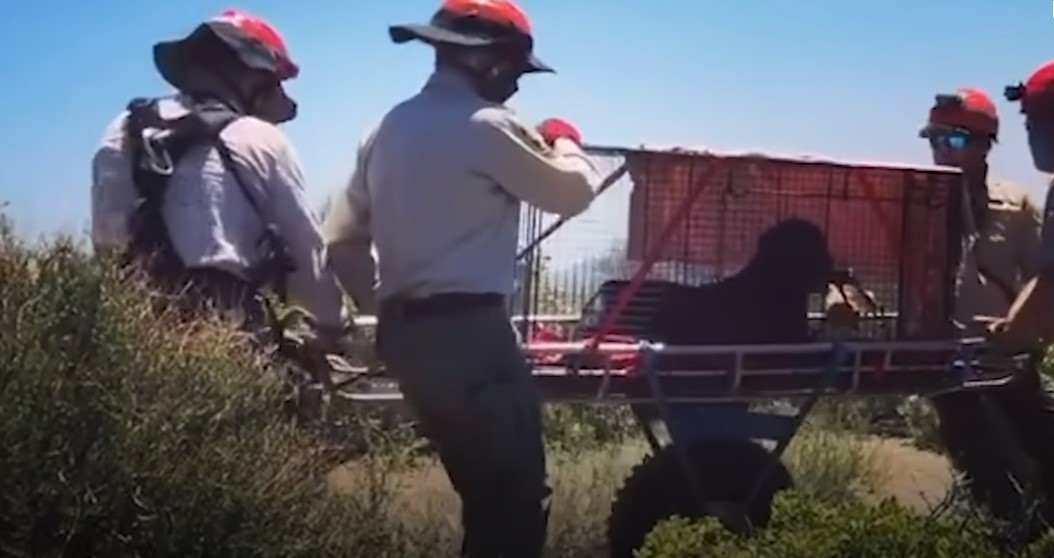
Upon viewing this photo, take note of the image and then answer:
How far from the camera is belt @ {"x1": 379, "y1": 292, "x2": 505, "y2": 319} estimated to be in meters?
5.74

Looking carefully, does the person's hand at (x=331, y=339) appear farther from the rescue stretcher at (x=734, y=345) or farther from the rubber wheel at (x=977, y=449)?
the rubber wheel at (x=977, y=449)

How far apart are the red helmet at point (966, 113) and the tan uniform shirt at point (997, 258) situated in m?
0.26

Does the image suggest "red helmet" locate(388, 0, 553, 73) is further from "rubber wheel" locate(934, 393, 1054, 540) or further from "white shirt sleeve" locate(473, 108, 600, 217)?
"rubber wheel" locate(934, 393, 1054, 540)

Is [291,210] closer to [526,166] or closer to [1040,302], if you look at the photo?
[526,166]

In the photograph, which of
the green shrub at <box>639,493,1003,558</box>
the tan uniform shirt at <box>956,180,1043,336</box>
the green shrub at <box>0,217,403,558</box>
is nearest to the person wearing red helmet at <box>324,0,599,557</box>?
the green shrub at <box>639,493,1003,558</box>

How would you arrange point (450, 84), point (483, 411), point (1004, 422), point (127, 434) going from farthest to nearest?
point (1004, 422), point (450, 84), point (483, 411), point (127, 434)

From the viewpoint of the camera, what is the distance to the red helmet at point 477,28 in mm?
5910

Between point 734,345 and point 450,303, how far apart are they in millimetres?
1299

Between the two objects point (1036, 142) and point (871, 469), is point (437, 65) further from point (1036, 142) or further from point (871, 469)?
point (871, 469)

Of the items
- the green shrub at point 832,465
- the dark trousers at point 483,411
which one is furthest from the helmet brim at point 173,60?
the green shrub at point 832,465

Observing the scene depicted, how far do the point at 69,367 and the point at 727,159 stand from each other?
2636mm

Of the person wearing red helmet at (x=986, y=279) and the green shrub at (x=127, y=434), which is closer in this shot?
the green shrub at (x=127, y=434)

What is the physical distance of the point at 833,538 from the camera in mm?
4945

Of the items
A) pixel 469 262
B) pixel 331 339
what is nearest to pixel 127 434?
pixel 469 262
